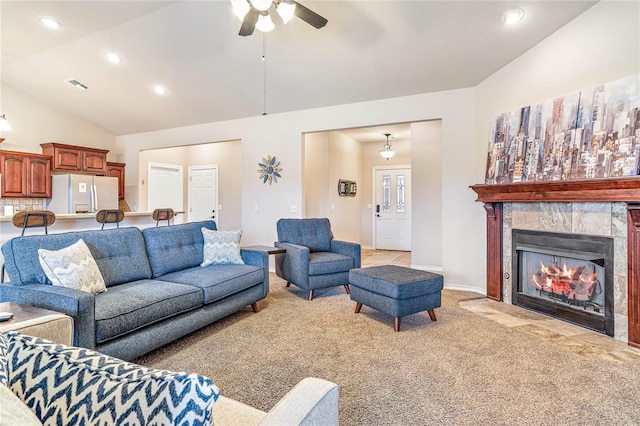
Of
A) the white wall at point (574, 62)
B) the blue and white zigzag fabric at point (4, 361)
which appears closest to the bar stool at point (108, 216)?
the blue and white zigzag fabric at point (4, 361)

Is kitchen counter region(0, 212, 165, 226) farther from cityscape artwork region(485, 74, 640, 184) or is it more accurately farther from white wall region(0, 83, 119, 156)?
cityscape artwork region(485, 74, 640, 184)

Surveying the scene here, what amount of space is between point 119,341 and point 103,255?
0.86m

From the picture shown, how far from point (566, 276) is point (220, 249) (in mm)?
3451

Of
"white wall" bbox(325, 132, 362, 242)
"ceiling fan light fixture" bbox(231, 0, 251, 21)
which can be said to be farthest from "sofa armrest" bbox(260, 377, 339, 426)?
"white wall" bbox(325, 132, 362, 242)

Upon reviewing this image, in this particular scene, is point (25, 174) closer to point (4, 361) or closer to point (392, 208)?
point (4, 361)

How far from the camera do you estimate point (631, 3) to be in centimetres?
252

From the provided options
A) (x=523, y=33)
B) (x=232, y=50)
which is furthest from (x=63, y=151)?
(x=523, y=33)

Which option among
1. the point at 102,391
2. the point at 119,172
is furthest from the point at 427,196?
the point at 119,172

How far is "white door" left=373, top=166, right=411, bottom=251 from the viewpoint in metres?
7.99

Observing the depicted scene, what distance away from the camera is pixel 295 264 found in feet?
13.1

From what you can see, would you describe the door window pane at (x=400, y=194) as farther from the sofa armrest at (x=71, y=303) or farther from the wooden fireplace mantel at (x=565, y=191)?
the sofa armrest at (x=71, y=303)

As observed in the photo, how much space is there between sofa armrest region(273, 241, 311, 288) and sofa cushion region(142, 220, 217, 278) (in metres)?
1.07

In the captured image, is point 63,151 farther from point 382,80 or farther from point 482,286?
point 482,286

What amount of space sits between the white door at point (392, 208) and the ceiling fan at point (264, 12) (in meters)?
5.79
